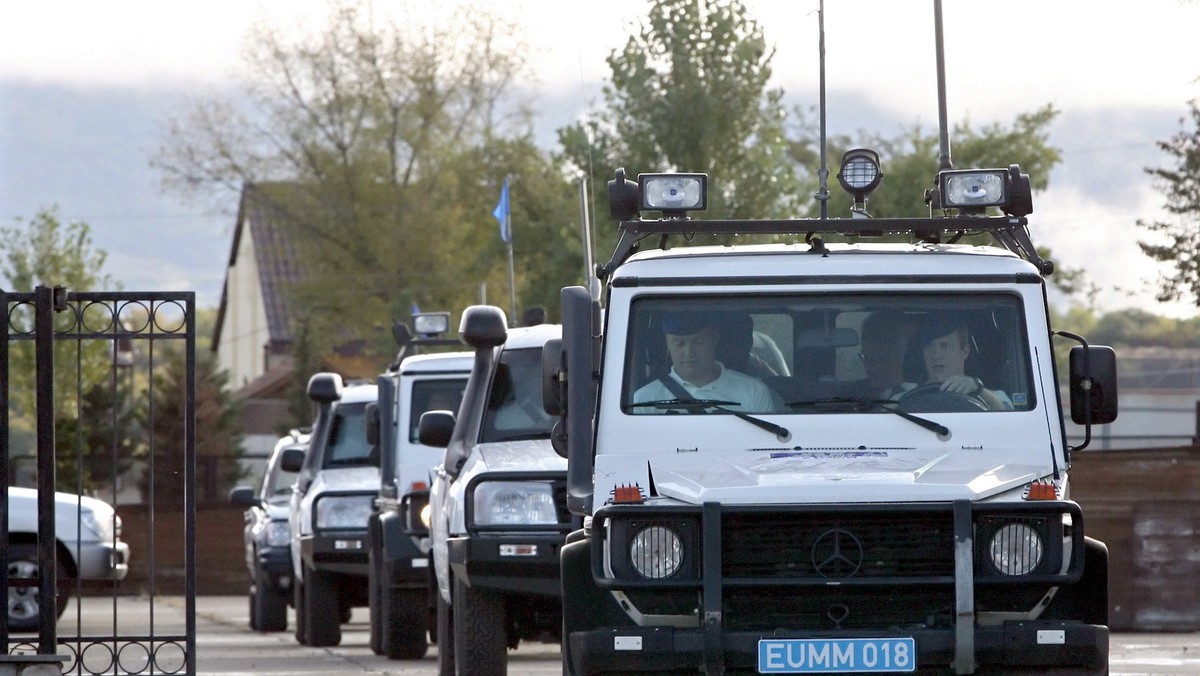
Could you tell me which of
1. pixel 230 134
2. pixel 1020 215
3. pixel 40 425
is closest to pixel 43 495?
pixel 40 425

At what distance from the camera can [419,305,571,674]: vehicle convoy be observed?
34.1 feet

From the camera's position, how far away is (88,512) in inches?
797

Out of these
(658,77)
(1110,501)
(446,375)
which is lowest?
(1110,501)

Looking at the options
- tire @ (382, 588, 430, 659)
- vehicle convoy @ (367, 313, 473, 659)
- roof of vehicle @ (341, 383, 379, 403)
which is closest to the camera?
vehicle convoy @ (367, 313, 473, 659)

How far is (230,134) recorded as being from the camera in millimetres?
50688

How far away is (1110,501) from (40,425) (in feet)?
32.8

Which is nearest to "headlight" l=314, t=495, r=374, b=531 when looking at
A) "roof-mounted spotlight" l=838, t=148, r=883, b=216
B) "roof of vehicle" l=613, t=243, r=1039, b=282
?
"roof-mounted spotlight" l=838, t=148, r=883, b=216

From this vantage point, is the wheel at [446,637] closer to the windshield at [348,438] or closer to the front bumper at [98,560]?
the windshield at [348,438]

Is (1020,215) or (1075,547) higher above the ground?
(1020,215)

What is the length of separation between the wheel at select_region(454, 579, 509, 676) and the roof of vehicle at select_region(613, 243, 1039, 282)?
123 inches

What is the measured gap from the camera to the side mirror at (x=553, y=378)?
8070mm

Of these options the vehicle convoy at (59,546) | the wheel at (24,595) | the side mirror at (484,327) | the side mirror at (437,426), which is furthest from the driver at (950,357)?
the wheel at (24,595)

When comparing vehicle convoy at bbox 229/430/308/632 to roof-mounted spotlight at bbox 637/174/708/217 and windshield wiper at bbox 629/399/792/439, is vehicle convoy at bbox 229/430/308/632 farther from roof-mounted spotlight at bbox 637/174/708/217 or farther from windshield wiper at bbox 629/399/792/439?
windshield wiper at bbox 629/399/792/439

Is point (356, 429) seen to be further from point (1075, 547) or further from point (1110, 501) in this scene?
point (1075, 547)
